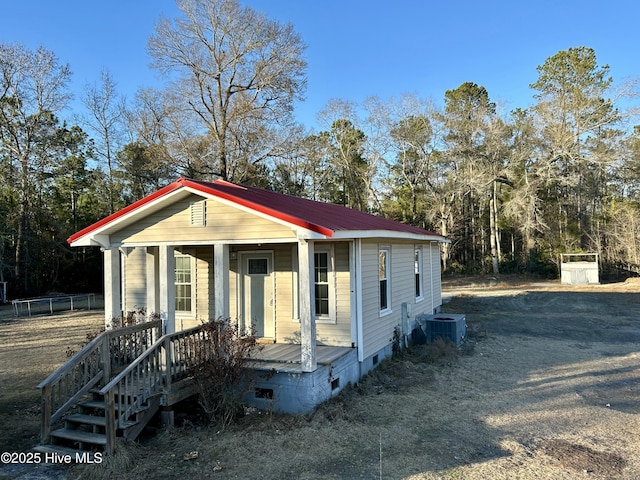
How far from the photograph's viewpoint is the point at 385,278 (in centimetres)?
971

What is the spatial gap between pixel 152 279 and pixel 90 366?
2172mm

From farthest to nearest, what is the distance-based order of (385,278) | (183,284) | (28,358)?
(28,358) < (385,278) < (183,284)

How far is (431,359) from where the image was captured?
9484 mm

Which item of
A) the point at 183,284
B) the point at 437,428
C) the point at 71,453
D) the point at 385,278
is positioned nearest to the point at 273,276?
the point at 183,284

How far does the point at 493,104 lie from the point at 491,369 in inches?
1256

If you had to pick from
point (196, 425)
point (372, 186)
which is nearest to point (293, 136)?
point (372, 186)

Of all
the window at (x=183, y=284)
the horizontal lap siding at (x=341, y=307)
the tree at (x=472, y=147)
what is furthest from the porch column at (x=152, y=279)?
the tree at (x=472, y=147)

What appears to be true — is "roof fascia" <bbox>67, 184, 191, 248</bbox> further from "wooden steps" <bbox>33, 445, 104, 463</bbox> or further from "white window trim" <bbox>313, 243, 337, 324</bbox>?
"wooden steps" <bbox>33, 445, 104, 463</bbox>

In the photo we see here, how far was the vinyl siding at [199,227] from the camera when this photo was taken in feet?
21.7

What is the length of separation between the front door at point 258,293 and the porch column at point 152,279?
1.72 meters

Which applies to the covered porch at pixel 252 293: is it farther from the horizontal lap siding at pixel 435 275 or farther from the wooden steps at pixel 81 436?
the horizontal lap siding at pixel 435 275

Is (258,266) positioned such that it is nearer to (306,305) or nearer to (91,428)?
(306,305)

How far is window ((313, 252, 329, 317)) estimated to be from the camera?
8.39 m

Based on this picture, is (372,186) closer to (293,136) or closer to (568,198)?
(293,136)
